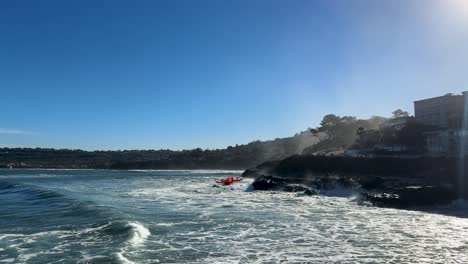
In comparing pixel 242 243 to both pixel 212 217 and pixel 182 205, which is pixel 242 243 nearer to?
pixel 212 217

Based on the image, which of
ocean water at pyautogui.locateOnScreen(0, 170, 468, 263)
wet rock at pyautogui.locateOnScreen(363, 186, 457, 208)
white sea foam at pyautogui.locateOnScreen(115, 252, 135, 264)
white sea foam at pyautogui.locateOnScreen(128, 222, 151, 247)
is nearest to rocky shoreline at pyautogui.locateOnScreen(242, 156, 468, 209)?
wet rock at pyautogui.locateOnScreen(363, 186, 457, 208)

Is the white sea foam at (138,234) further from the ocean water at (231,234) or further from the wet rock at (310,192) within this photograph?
the wet rock at (310,192)

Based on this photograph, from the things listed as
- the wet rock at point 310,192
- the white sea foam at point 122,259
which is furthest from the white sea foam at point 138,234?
the wet rock at point 310,192

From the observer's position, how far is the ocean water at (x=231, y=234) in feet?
47.9

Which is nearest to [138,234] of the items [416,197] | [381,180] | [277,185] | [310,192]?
[416,197]

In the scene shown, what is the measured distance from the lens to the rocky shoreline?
29.6 m

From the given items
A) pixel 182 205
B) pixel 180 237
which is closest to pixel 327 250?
pixel 180 237

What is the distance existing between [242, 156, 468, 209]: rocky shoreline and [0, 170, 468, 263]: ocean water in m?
2.47

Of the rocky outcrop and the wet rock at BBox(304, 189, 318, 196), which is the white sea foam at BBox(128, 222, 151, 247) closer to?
the wet rock at BBox(304, 189, 318, 196)

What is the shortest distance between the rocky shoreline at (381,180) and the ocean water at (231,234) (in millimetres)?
2467

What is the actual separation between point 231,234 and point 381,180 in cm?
2414

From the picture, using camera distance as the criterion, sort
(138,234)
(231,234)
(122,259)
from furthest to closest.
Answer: (231,234)
(138,234)
(122,259)

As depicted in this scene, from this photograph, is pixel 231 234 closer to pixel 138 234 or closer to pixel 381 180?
pixel 138 234

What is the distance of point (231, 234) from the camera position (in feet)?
60.8
